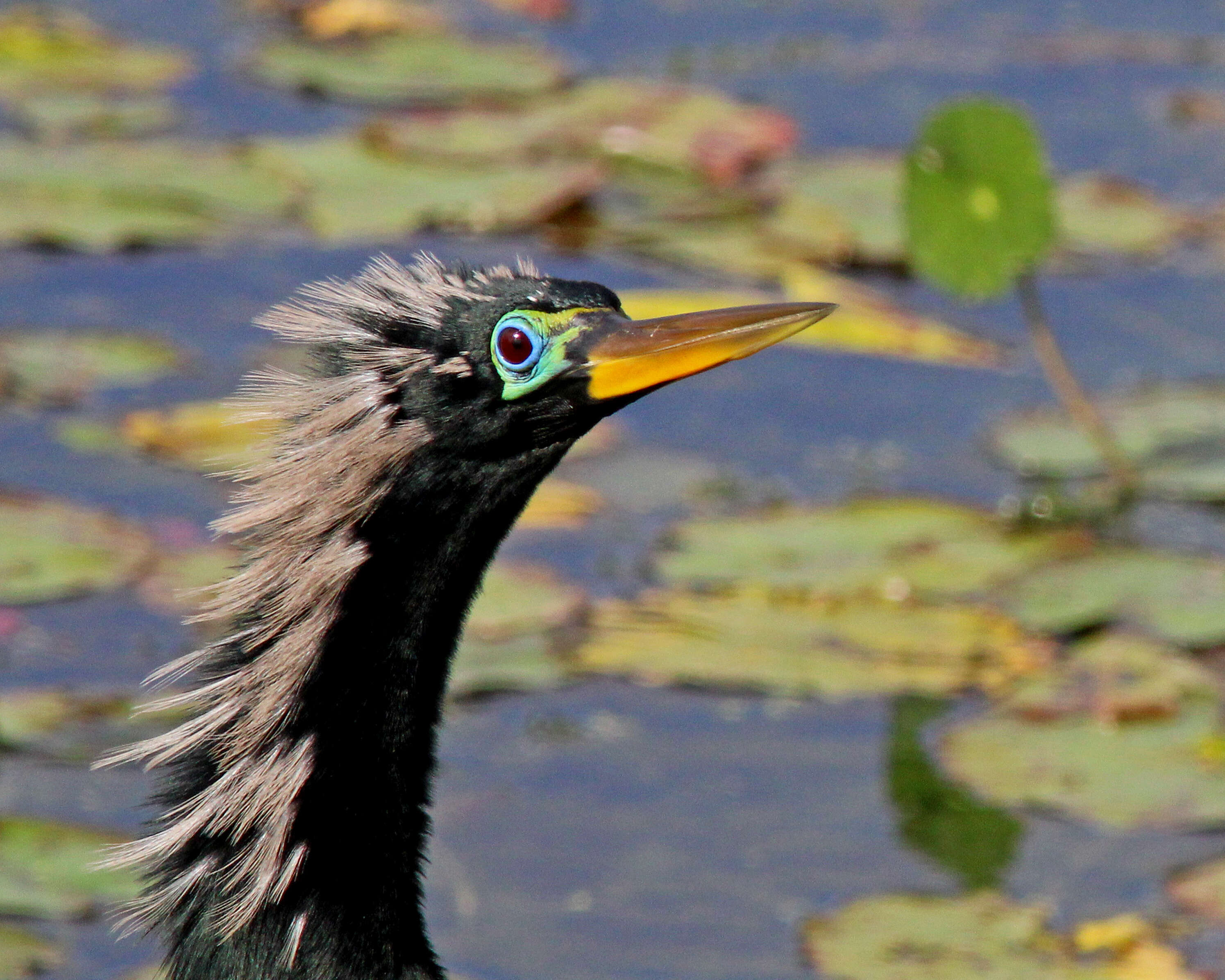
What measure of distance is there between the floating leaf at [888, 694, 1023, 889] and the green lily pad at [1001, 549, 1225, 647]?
602 millimetres

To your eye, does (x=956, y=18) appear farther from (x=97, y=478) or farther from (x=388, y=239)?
(x=97, y=478)

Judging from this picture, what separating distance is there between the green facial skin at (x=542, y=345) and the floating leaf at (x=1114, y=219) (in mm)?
5025

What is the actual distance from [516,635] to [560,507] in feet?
3.05

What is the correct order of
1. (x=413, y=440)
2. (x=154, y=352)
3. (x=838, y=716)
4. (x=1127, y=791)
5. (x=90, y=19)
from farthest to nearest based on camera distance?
(x=90, y=19) → (x=154, y=352) → (x=838, y=716) → (x=1127, y=791) → (x=413, y=440)

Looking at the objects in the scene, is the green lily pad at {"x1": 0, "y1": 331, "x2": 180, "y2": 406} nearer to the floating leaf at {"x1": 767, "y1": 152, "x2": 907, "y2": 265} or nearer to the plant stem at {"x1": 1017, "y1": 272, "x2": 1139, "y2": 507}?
the floating leaf at {"x1": 767, "y1": 152, "x2": 907, "y2": 265}

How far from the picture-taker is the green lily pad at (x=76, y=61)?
10.2 metres

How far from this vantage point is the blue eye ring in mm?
4125

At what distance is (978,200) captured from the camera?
7652 mm

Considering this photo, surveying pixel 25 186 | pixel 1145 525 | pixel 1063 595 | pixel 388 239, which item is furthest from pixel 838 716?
pixel 25 186

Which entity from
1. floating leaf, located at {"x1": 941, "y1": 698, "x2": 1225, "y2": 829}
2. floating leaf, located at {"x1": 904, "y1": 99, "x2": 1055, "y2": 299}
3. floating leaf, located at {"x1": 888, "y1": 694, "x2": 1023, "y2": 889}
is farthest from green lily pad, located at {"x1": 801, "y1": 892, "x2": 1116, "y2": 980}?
floating leaf, located at {"x1": 904, "y1": 99, "x2": 1055, "y2": 299}

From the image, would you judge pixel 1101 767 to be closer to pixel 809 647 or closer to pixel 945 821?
pixel 945 821

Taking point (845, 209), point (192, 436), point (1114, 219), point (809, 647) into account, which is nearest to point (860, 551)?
point (809, 647)

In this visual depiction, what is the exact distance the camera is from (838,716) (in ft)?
21.8

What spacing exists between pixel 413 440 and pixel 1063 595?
11.0 feet
